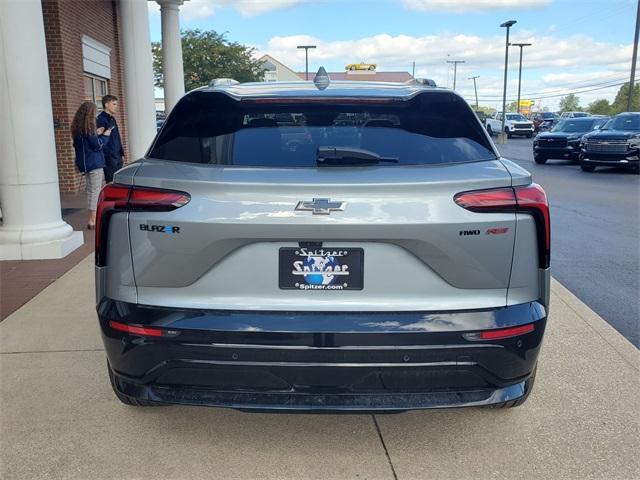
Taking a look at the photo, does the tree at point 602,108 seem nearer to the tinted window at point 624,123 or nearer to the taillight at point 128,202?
the tinted window at point 624,123

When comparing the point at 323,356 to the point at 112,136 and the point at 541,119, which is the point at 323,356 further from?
the point at 541,119

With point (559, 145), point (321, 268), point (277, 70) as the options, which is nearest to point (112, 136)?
point (321, 268)

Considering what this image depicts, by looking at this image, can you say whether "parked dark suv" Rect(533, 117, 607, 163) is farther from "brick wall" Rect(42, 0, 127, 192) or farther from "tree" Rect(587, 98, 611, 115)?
"tree" Rect(587, 98, 611, 115)

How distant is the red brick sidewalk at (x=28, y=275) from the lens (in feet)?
17.4

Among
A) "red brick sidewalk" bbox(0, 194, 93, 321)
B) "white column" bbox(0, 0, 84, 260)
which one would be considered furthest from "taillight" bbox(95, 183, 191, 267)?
"white column" bbox(0, 0, 84, 260)

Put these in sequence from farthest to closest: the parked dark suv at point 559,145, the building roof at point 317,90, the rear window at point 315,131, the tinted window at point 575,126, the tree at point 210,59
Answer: the tree at point 210,59 → the tinted window at point 575,126 → the parked dark suv at point 559,145 → the building roof at point 317,90 → the rear window at point 315,131

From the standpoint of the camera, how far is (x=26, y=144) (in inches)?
256

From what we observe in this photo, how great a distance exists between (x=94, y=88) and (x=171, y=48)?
194 cm

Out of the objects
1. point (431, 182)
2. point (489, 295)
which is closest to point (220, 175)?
point (431, 182)

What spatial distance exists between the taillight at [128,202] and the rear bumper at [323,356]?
288mm

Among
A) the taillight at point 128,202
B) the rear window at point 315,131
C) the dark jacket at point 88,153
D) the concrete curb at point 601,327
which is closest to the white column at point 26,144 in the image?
the dark jacket at point 88,153

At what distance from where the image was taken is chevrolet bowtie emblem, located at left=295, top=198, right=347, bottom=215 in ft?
7.78

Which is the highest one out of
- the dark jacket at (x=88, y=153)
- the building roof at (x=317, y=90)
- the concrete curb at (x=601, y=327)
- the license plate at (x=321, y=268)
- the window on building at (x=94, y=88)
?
the window on building at (x=94, y=88)

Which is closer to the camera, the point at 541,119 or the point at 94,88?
the point at 94,88
